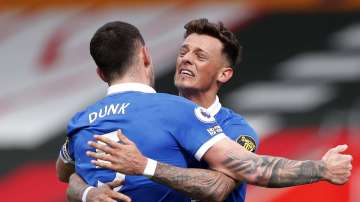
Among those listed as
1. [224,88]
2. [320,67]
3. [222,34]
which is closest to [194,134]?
[222,34]

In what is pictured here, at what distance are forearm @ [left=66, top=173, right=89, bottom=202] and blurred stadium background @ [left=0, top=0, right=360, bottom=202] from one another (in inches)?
181

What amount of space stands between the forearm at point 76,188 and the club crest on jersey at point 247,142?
0.73m

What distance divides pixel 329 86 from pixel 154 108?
573 centimetres

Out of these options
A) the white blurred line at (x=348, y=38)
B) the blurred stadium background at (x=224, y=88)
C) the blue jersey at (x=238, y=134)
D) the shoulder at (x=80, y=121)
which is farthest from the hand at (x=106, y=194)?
the white blurred line at (x=348, y=38)

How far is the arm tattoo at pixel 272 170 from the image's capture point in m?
3.85

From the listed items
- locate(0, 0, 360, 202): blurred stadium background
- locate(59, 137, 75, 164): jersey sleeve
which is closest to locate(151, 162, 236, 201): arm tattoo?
locate(59, 137, 75, 164): jersey sleeve

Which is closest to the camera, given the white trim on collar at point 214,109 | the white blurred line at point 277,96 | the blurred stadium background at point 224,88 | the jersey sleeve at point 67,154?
the jersey sleeve at point 67,154

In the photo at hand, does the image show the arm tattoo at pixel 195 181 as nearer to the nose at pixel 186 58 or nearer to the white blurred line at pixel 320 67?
the nose at pixel 186 58

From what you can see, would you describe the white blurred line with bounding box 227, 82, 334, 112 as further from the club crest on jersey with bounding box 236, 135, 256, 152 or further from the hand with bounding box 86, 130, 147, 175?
the hand with bounding box 86, 130, 147, 175

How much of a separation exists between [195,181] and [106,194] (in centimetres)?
36

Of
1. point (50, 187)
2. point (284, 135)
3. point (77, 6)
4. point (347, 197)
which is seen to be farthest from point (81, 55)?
point (347, 197)

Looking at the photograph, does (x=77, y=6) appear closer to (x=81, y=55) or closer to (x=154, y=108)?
(x=81, y=55)

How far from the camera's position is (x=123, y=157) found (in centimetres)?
377

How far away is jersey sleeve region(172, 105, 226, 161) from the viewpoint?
384cm
